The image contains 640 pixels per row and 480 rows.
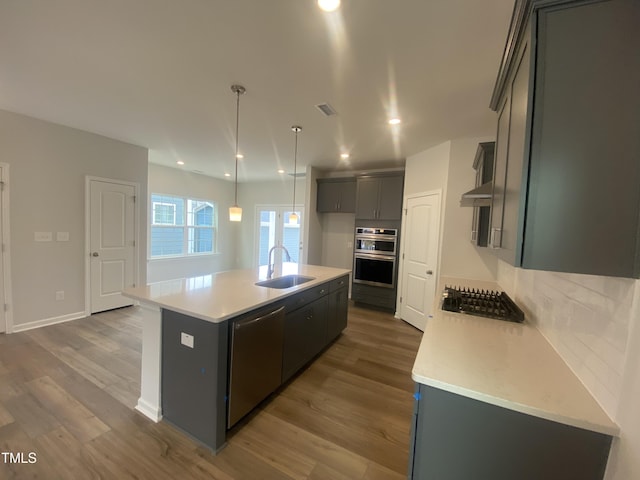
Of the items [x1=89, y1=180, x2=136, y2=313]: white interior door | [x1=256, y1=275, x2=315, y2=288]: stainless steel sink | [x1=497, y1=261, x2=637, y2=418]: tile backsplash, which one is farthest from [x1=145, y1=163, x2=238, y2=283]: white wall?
[x1=497, y1=261, x2=637, y2=418]: tile backsplash

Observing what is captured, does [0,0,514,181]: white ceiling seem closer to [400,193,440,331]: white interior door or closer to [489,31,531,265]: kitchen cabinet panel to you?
[489,31,531,265]: kitchen cabinet panel

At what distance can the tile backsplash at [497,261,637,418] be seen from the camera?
80 cm

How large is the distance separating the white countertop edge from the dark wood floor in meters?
1.03

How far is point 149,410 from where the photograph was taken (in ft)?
6.21

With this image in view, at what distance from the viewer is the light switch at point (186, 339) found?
5.47 ft

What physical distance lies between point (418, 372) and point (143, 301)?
5.98 ft

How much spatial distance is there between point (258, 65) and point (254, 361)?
85.7 inches

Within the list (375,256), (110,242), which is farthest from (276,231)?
(110,242)

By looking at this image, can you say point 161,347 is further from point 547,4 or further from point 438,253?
point 438,253

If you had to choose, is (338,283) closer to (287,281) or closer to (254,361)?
(287,281)

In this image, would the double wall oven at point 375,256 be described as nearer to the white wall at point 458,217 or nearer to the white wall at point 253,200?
the white wall at point 458,217

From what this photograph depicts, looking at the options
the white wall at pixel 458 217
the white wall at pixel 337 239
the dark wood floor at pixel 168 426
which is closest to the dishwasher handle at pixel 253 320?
the dark wood floor at pixel 168 426

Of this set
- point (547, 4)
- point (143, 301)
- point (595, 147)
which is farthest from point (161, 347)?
point (547, 4)

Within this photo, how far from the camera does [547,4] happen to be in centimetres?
85
